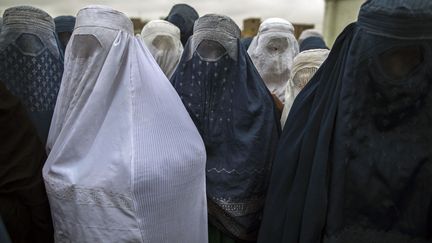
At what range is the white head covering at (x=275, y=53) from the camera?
9.21 feet

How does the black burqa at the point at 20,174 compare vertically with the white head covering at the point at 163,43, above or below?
below

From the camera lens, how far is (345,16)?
31.8ft

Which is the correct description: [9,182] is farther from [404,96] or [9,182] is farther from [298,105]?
[404,96]

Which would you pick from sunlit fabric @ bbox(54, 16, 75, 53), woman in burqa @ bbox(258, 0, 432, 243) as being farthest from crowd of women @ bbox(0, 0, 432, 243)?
sunlit fabric @ bbox(54, 16, 75, 53)

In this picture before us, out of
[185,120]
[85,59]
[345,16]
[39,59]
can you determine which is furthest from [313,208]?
[345,16]

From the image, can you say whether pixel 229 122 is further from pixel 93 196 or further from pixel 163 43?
pixel 163 43

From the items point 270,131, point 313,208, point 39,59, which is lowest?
point 313,208

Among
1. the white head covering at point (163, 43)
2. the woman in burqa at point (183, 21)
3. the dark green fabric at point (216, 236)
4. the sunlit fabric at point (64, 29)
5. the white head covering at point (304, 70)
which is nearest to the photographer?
the dark green fabric at point (216, 236)

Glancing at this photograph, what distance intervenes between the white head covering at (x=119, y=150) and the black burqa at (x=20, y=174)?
68 mm

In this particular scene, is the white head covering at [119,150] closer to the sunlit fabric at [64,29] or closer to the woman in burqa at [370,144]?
the woman in burqa at [370,144]

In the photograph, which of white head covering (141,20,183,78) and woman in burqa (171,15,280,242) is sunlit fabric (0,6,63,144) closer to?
woman in burqa (171,15,280,242)

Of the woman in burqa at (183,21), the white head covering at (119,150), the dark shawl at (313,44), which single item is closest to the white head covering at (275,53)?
the woman in burqa at (183,21)

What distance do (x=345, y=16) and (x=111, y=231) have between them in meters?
10.00

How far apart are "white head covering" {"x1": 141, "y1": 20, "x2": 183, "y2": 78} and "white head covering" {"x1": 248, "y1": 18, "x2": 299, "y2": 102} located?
2.32ft
